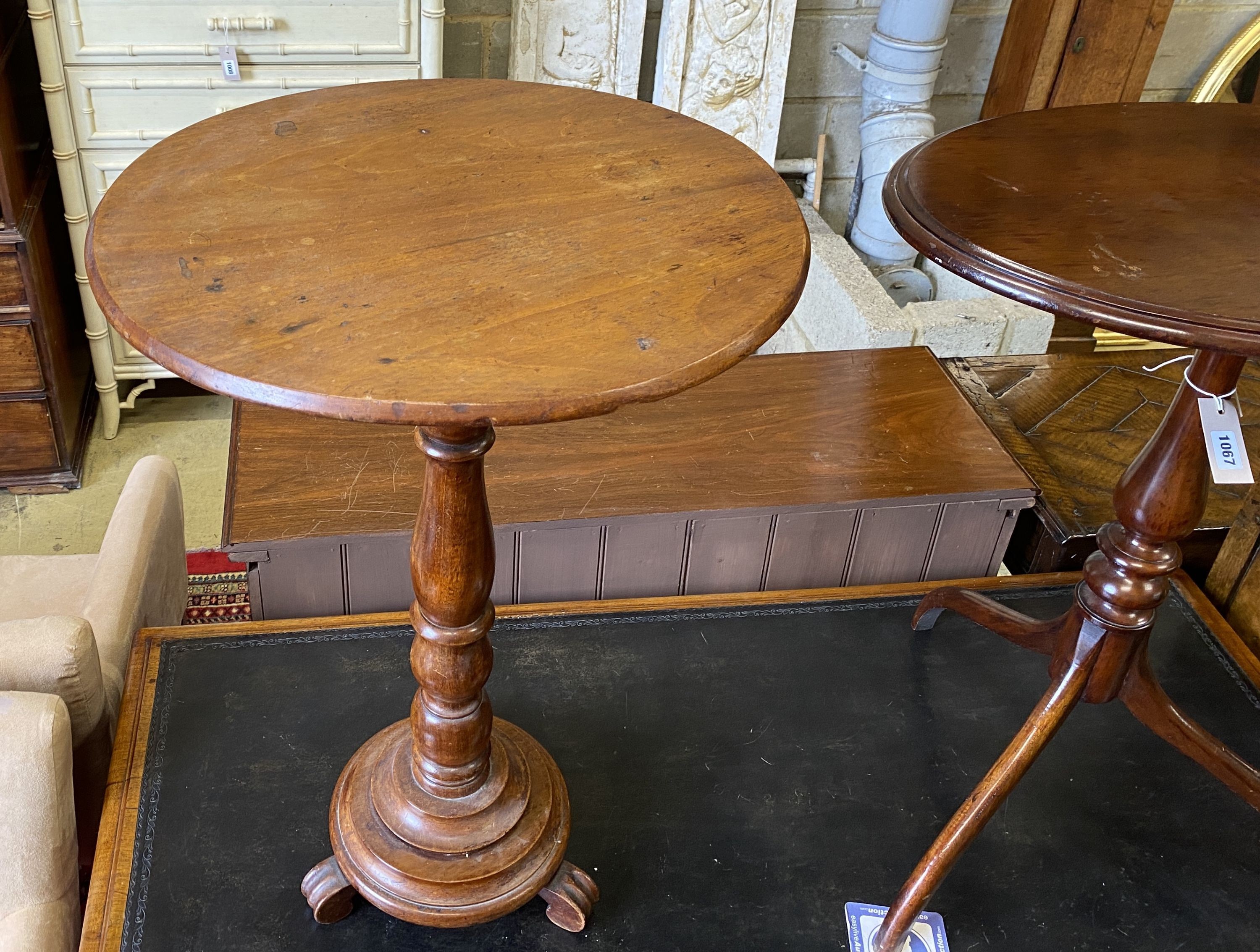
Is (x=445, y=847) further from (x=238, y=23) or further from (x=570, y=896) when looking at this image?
(x=238, y=23)

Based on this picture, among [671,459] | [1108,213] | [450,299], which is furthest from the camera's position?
[671,459]

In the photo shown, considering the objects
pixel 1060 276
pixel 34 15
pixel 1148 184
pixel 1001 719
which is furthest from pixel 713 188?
pixel 34 15

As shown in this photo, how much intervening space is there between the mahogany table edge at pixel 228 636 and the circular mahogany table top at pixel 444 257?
766mm

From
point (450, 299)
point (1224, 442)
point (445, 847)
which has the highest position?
point (450, 299)

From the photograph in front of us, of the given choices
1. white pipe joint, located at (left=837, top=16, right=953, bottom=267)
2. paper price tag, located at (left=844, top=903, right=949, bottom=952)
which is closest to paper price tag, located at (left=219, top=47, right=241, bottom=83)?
white pipe joint, located at (left=837, top=16, right=953, bottom=267)

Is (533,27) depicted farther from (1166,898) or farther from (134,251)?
(1166,898)

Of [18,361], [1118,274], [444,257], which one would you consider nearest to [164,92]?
[18,361]

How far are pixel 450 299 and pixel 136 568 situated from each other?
2.99 feet

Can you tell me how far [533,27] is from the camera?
8.50ft

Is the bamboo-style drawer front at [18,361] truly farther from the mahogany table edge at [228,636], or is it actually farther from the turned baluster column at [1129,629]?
the turned baluster column at [1129,629]

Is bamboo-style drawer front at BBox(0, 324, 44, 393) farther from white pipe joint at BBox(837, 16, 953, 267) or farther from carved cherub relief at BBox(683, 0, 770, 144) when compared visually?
white pipe joint at BBox(837, 16, 953, 267)

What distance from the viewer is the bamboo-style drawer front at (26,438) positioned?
8.28ft

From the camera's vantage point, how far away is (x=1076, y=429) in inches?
78.5

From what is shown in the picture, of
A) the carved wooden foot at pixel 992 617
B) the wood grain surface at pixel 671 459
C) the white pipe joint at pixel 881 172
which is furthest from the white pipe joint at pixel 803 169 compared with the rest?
the carved wooden foot at pixel 992 617
